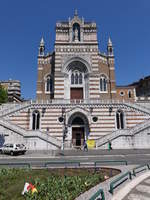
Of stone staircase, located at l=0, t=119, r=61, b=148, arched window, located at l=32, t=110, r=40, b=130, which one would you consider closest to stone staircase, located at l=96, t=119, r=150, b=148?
stone staircase, located at l=0, t=119, r=61, b=148

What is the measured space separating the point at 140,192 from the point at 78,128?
23.5m

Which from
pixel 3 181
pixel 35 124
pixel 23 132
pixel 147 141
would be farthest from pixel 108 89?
pixel 3 181

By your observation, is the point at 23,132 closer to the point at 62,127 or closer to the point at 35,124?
the point at 35,124

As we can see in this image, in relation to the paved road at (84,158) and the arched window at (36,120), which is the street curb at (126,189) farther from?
the arched window at (36,120)

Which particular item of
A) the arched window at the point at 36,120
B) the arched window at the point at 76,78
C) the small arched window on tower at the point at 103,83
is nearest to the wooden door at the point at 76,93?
the arched window at the point at 76,78

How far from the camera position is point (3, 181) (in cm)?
922

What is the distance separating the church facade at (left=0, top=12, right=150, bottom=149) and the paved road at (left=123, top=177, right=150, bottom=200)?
19.1 m

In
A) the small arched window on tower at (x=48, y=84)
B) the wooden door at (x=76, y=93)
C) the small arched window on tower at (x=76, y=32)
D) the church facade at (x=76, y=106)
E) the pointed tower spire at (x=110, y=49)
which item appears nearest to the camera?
the church facade at (x=76, y=106)

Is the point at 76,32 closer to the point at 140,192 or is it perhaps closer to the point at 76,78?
the point at 76,78

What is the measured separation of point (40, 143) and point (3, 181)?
17361 millimetres

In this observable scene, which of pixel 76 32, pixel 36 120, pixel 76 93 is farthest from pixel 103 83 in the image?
pixel 36 120

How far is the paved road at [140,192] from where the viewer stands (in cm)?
639

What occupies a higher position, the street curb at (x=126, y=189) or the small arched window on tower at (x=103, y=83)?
the small arched window on tower at (x=103, y=83)

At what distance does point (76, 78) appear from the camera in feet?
116
